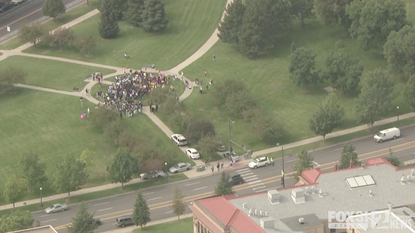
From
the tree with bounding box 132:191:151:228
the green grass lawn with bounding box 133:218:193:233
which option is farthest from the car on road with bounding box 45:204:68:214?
the tree with bounding box 132:191:151:228

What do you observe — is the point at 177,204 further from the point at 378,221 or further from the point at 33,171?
the point at 378,221

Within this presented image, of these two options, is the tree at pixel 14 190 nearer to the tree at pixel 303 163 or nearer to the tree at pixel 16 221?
the tree at pixel 16 221

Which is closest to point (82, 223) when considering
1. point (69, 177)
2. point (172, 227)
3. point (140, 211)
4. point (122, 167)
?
point (140, 211)

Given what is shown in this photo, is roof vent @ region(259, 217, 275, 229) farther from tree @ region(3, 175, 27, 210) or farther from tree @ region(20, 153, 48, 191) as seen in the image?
tree @ region(20, 153, 48, 191)

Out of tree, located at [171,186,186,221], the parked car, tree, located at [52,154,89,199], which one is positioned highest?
tree, located at [52,154,89,199]

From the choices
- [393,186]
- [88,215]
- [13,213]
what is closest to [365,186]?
[393,186]
